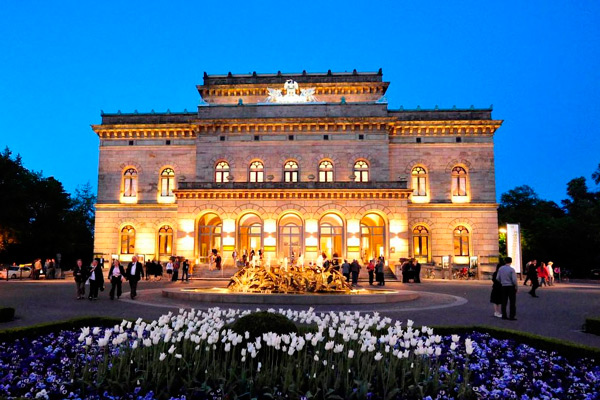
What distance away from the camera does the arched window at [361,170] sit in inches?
1734

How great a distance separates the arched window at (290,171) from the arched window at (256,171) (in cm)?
208

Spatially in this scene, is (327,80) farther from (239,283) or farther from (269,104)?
(239,283)

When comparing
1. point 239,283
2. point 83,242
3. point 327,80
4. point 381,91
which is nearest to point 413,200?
point 381,91

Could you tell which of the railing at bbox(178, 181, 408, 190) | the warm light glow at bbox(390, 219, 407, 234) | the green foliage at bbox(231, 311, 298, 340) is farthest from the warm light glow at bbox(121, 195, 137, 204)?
the green foliage at bbox(231, 311, 298, 340)

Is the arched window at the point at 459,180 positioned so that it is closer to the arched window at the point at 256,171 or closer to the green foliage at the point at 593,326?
the arched window at the point at 256,171

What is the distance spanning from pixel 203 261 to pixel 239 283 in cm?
2202

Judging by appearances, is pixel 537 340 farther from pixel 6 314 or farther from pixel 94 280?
pixel 94 280

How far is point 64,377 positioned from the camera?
7078mm

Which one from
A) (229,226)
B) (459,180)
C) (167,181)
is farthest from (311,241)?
(167,181)

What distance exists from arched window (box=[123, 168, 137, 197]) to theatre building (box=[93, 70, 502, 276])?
3.9 inches

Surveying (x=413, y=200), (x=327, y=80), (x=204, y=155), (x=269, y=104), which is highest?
(x=327, y=80)

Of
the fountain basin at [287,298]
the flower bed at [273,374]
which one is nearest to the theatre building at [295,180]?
the fountain basin at [287,298]

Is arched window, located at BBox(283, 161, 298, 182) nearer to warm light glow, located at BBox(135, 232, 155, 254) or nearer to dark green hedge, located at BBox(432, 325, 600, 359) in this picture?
warm light glow, located at BBox(135, 232, 155, 254)

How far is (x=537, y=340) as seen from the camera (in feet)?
32.1
